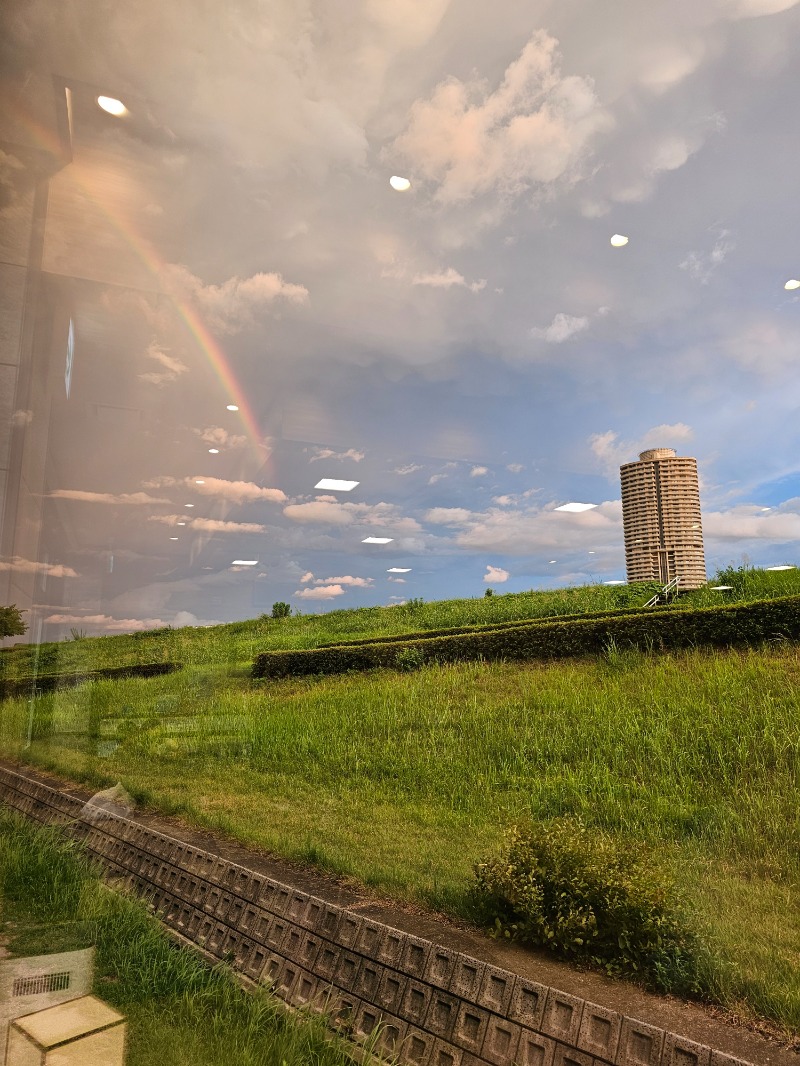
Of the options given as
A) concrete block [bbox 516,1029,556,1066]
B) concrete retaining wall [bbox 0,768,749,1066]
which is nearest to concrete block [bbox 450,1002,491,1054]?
concrete retaining wall [bbox 0,768,749,1066]

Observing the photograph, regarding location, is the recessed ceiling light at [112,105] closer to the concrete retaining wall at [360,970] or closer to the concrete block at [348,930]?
the concrete retaining wall at [360,970]

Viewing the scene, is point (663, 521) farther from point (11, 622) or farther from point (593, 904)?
point (11, 622)

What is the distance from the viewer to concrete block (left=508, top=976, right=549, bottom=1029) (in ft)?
5.33

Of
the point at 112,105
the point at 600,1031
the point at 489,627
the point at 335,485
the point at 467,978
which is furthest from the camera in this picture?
the point at 489,627

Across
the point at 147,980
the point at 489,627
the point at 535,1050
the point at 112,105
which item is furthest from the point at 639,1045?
the point at 112,105

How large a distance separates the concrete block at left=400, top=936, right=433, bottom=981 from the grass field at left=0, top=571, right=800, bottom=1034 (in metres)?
0.36

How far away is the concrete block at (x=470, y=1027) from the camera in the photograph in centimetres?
170

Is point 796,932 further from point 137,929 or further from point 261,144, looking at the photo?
point 261,144

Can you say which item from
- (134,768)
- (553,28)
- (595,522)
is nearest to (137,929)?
(134,768)

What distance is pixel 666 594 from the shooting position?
3.45 metres

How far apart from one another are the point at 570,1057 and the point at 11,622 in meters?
2.09

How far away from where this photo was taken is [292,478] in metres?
3.30

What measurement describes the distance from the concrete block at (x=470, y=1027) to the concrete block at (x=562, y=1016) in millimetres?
177

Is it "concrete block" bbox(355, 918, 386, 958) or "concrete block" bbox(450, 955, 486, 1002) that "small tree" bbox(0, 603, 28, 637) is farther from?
"concrete block" bbox(450, 955, 486, 1002)
